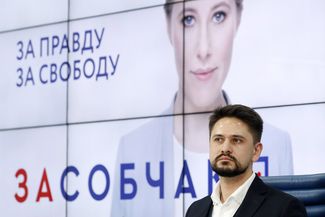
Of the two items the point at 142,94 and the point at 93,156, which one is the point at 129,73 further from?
the point at 93,156

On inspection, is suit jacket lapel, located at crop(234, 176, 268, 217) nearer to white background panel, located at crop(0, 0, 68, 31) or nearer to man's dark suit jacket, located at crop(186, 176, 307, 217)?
man's dark suit jacket, located at crop(186, 176, 307, 217)

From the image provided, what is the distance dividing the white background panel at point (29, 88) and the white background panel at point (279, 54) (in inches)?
76.3

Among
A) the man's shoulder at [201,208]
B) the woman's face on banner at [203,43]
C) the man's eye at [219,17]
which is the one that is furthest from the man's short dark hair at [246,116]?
the man's eye at [219,17]

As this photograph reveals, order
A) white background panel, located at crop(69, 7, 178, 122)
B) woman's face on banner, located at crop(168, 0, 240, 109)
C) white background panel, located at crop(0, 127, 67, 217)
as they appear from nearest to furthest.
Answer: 1. woman's face on banner, located at crop(168, 0, 240, 109)
2. white background panel, located at crop(69, 7, 178, 122)
3. white background panel, located at crop(0, 127, 67, 217)

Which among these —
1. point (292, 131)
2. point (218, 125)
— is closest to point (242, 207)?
point (218, 125)

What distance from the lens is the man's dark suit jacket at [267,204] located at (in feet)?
10.1

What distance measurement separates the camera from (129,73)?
6902mm

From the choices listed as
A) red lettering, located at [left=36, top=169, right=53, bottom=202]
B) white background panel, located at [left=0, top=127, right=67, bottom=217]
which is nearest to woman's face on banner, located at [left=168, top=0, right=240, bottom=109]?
white background panel, located at [left=0, top=127, right=67, bottom=217]

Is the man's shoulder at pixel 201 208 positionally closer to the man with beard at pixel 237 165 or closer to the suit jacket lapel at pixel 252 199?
the man with beard at pixel 237 165

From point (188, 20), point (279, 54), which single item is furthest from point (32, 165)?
point (279, 54)

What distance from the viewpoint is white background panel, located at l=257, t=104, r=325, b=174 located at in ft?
18.6

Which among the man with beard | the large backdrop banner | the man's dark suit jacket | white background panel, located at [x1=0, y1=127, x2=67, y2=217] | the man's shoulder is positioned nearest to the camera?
the man's dark suit jacket

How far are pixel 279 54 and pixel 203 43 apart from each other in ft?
2.48

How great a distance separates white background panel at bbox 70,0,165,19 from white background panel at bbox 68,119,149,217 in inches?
41.5
